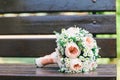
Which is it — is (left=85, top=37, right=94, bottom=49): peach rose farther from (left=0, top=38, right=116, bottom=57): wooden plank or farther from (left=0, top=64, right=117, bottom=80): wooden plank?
(left=0, top=38, right=116, bottom=57): wooden plank

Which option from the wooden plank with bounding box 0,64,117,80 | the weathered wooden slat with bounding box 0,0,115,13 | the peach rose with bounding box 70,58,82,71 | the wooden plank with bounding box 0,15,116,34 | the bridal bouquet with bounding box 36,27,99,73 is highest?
the weathered wooden slat with bounding box 0,0,115,13

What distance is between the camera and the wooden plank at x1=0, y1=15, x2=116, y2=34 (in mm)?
2855

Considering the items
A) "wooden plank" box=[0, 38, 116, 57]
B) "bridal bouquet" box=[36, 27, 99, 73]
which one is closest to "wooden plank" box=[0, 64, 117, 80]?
"bridal bouquet" box=[36, 27, 99, 73]

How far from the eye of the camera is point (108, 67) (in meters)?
2.32

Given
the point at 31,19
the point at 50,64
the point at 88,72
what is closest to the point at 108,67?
the point at 88,72

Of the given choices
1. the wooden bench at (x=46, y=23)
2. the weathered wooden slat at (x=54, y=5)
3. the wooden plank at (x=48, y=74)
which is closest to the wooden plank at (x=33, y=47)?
the wooden bench at (x=46, y=23)

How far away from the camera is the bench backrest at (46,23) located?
286 centimetres

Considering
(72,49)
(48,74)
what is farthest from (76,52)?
(48,74)

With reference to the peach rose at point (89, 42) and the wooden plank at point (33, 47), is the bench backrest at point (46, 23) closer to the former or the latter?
the wooden plank at point (33, 47)

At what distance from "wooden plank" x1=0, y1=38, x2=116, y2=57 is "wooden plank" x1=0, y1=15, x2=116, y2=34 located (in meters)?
0.07

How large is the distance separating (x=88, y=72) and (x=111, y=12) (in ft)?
3.04

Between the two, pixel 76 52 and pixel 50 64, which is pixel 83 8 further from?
pixel 76 52

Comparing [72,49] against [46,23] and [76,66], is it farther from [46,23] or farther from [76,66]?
[46,23]

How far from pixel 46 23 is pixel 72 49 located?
0.79 meters
